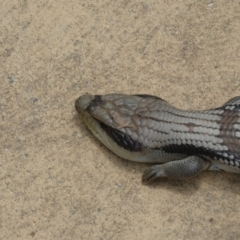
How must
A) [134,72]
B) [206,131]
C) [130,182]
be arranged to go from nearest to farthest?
[206,131], [130,182], [134,72]

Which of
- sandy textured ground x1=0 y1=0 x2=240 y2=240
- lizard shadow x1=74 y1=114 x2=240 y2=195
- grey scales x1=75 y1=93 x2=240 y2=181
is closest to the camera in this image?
grey scales x1=75 y1=93 x2=240 y2=181

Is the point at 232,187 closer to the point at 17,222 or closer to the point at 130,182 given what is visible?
the point at 130,182

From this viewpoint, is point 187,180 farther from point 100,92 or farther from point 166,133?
point 100,92

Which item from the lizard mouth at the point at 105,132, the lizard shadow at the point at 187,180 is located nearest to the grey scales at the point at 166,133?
the lizard mouth at the point at 105,132

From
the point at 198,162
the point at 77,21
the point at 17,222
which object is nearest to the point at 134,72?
the point at 77,21

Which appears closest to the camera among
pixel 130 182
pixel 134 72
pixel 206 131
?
pixel 206 131

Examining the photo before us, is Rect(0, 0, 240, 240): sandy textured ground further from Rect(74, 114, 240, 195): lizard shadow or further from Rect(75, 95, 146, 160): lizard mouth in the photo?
Rect(75, 95, 146, 160): lizard mouth

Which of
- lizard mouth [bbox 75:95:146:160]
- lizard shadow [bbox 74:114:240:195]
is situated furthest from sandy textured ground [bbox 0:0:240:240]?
lizard mouth [bbox 75:95:146:160]
